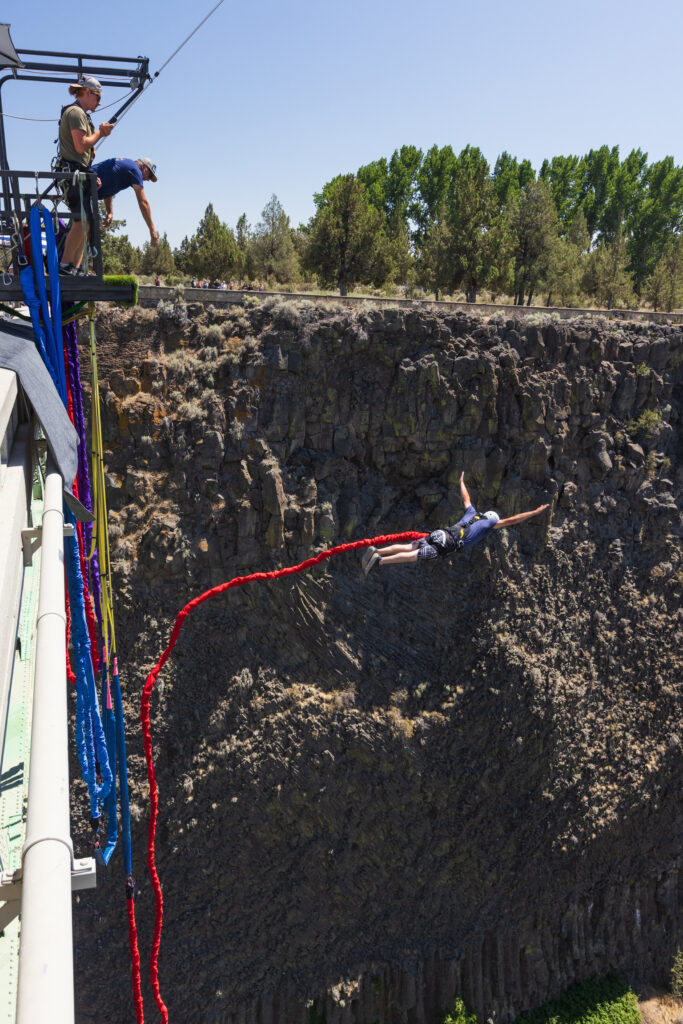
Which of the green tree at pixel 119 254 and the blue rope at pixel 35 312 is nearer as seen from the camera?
the blue rope at pixel 35 312

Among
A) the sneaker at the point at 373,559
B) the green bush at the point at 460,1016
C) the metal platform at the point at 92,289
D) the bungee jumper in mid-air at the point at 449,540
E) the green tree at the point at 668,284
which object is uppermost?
the green tree at the point at 668,284

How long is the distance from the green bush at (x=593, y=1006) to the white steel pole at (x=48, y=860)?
17.8m

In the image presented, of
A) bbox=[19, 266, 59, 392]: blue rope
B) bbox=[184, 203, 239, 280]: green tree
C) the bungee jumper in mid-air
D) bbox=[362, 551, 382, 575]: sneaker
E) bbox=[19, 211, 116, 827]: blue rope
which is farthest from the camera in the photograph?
bbox=[184, 203, 239, 280]: green tree

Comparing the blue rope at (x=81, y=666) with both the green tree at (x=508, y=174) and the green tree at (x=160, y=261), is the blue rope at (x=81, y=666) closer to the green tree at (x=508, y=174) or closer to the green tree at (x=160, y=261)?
the green tree at (x=160, y=261)

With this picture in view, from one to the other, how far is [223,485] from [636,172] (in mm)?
34471

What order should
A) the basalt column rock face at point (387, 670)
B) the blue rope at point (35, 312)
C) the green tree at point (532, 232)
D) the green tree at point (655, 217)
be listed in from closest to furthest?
the blue rope at point (35, 312) < the basalt column rock face at point (387, 670) < the green tree at point (532, 232) < the green tree at point (655, 217)

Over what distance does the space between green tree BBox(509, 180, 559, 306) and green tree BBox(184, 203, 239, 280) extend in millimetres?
10263

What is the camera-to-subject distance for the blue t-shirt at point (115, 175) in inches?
257

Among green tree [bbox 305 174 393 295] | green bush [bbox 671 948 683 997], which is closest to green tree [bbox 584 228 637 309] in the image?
green tree [bbox 305 174 393 295]

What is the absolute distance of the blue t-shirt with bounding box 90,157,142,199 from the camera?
21.4 ft

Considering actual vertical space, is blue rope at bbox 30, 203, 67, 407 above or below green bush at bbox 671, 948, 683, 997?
above

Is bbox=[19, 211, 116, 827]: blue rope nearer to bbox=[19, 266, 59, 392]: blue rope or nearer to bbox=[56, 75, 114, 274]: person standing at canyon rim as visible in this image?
bbox=[19, 266, 59, 392]: blue rope

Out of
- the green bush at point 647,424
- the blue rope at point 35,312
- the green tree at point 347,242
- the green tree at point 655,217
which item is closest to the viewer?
the blue rope at point 35,312

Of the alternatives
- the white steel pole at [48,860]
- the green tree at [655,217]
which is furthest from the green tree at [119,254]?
the green tree at [655,217]
